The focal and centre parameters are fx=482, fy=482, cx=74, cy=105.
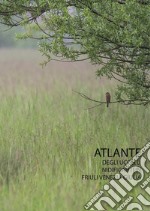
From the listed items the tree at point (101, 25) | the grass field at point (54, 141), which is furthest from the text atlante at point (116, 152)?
the tree at point (101, 25)

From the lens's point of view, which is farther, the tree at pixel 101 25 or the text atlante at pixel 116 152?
the text atlante at pixel 116 152

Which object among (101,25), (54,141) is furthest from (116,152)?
(101,25)

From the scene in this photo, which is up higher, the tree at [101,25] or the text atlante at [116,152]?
the tree at [101,25]

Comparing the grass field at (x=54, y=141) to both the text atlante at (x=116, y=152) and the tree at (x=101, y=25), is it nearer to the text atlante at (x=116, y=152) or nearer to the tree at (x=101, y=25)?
the text atlante at (x=116, y=152)

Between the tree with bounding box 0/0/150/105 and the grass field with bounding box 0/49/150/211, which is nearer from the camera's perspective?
the grass field with bounding box 0/49/150/211

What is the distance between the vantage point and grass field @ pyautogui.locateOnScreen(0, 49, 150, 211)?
6004 millimetres

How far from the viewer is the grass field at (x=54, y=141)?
600 centimetres

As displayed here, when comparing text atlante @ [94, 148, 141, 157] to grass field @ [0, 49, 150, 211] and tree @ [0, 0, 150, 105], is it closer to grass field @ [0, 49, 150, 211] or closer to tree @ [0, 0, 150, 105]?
grass field @ [0, 49, 150, 211]

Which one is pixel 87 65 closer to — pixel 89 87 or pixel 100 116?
pixel 89 87

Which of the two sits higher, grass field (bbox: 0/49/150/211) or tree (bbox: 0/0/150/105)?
tree (bbox: 0/0/150/105)

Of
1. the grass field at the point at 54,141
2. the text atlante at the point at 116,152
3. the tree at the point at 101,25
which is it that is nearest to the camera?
the grass field at the point at 54,141

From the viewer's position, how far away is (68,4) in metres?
7.96

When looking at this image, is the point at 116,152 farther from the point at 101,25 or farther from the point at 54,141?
the point at 101,25

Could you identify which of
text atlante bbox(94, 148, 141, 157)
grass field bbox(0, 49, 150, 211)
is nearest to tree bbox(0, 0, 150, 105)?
text atlante bbox(94, 148, 141, 157)
